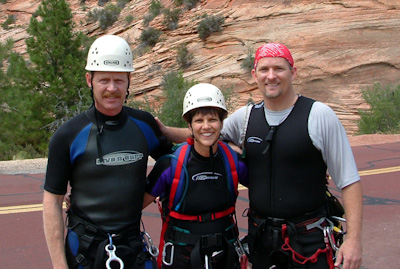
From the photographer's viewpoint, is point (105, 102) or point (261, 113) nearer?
point (105, 102)

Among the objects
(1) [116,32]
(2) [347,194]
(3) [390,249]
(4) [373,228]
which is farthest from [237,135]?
(1) [116,32]

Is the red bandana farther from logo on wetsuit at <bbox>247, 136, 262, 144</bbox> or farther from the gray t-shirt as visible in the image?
logo on wetsuit at <bbox>247, 136, 262, 144</bbox>

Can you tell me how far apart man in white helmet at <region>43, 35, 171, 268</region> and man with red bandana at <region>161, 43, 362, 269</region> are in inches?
34.5

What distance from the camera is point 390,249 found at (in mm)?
5207

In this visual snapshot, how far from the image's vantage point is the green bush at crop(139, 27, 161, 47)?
30.4 m

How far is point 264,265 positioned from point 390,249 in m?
2.91

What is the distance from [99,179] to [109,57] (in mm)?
796

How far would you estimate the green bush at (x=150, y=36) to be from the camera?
30422 mm

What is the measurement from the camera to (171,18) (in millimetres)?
30469

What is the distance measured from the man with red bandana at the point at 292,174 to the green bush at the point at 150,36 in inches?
1114

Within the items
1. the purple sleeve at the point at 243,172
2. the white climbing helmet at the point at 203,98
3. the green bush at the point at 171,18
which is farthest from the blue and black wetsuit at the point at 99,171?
the green bush at the point at 171,18

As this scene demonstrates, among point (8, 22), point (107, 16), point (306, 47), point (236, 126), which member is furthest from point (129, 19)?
point (236, 126)

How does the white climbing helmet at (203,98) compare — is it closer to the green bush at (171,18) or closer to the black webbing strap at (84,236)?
the black webbing strap at (84,236)

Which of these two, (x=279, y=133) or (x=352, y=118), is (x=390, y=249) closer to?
(x=279, y=133)
